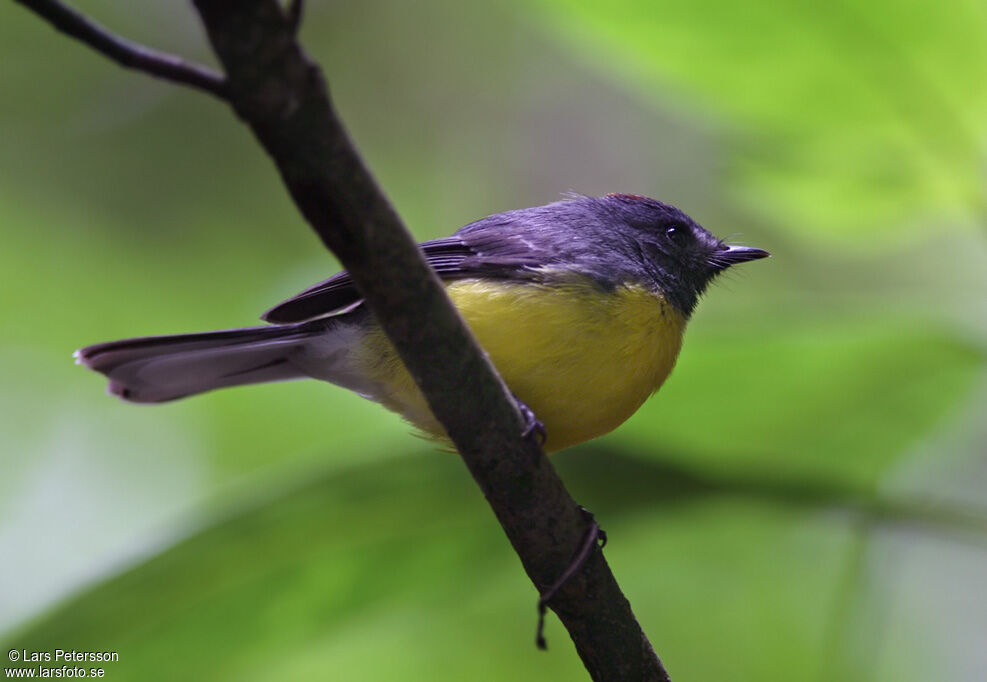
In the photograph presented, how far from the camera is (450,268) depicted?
3021 mm

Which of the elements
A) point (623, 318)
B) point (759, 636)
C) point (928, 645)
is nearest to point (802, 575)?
point (759, 636)

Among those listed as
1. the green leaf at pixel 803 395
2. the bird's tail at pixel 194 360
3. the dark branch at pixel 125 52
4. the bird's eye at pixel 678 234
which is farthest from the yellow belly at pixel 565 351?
the dark branch at pixel 125 52

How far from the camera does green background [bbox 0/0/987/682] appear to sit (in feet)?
9.08

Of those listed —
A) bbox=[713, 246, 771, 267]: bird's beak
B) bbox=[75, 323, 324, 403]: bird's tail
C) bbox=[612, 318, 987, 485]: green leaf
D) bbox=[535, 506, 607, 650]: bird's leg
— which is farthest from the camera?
bbox=[713, 246, 771, 267]: bird's beak

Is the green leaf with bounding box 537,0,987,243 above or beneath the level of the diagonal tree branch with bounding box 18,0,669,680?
above

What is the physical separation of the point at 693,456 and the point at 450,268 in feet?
3.08

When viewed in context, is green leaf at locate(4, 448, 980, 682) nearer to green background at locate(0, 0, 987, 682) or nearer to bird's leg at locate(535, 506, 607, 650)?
green background at locate(0, 0, 987, 682)

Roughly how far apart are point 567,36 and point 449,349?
1.87 meters

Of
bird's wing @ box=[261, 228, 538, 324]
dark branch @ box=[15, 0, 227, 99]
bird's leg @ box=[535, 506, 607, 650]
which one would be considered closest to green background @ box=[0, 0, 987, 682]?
bird's wing @ box=[261, 228, 538, 324]

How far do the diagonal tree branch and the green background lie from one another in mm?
779

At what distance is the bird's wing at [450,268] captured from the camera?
2.76 metres

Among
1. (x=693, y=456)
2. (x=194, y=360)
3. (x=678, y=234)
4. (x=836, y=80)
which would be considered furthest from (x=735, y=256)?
(x=194, y=360)

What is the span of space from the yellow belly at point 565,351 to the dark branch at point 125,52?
1.49 metres

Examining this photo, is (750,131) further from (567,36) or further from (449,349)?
(449,349)
